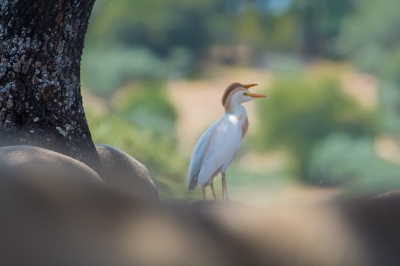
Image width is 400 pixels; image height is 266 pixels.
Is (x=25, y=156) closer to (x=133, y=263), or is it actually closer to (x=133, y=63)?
(x=133, y=263)

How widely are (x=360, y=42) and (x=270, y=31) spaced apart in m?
4.72

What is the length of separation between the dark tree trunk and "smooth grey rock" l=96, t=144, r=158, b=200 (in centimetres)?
17

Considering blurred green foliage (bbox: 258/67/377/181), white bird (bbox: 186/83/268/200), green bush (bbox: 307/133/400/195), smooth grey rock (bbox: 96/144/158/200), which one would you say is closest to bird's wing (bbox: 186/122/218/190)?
white bird (bbox: 186/83/268/200)

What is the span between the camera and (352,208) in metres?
1.87

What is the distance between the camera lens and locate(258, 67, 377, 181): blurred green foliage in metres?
12.7

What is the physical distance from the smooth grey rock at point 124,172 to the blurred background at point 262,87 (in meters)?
2.08

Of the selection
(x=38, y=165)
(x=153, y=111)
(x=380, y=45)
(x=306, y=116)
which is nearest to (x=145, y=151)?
(x=38, y=165)

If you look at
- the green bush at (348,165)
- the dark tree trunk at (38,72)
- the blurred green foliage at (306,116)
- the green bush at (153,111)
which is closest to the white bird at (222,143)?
the dark tree trunk at (38,72)

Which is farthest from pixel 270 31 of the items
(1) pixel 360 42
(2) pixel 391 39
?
(2) pixel 391 39

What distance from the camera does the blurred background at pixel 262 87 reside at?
11391 millimetres

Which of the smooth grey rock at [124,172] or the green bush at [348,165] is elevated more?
the smooth grey rock at [124,172]

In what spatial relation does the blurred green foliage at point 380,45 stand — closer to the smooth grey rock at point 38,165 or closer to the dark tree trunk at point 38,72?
the dark tree trunk at point 38,72

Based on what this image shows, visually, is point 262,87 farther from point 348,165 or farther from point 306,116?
point 348,165

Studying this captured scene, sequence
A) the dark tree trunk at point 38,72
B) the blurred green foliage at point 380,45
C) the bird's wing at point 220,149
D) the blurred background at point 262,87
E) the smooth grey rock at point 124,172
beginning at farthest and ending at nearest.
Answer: the blurred green foliage at point 380,45 < the blurred background at point 262,87 < the bird's wing at point 220,149 < the smooth grey rock at point 124,172 < the dark tree trunk at point 38,72
